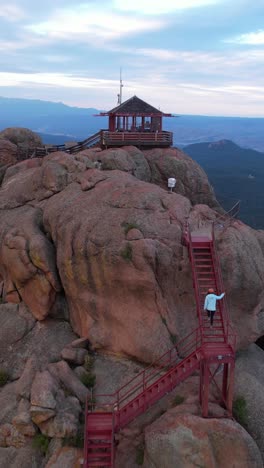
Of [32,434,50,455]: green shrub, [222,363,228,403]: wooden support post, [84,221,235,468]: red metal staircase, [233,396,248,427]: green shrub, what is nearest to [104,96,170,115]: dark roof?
[84,221,235,468]: red metal staircase

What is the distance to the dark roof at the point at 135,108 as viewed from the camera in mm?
42844

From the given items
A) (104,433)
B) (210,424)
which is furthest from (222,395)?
(104,433)

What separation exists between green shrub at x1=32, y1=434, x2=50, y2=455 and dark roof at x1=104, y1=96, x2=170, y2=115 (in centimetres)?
2993

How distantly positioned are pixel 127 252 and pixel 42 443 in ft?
34.1

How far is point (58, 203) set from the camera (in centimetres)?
2992

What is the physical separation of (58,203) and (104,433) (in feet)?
49.2

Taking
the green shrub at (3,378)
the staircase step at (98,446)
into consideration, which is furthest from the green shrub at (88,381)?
the green shrub at (3,378)

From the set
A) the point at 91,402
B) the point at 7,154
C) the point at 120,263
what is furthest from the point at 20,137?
the point at 91,402

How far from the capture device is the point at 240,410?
21672 millimetres

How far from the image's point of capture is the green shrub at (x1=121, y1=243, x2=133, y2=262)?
954 inches

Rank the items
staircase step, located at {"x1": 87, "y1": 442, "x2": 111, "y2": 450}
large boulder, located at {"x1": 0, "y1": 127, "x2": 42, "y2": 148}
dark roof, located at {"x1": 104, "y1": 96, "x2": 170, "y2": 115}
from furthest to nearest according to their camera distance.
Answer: large boulder, located at {"x1": 0, "y1": 127, "x2": 42, "y2": 148}
dark roof, located at {"x1": 104, "y1": 96, "x2": 170, "y2": 115}
staircase step, located at {"x1": 87, "y1": 442, "x2": 111, "y2": 450}

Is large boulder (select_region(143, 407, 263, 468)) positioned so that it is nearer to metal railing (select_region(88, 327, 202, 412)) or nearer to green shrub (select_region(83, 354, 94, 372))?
metal railing (select_region(88, 327, 202, 412))

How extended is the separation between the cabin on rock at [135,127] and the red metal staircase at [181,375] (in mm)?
19664

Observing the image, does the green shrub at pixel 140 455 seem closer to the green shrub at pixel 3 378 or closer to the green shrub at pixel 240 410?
the green shrub at pixel 240 410
